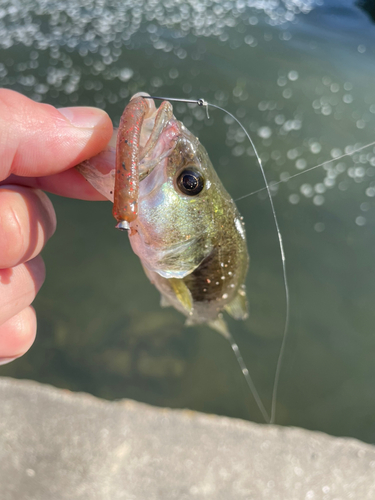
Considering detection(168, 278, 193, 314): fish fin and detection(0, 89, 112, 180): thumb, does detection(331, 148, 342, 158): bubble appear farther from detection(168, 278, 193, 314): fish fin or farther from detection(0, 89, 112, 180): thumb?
detection(0, 89, 112, 180): thumb

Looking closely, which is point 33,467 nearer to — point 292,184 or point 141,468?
point 141,468

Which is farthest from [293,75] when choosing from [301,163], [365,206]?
[365,206]

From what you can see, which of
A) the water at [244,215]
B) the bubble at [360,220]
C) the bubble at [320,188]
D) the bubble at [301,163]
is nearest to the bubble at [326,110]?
the water at [244,215]

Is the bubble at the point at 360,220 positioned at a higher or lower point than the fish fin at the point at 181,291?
lower

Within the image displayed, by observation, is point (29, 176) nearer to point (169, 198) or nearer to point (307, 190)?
point (169, 198)

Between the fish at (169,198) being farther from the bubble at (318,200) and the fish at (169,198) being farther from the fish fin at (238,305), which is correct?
the bubble at (318,200)

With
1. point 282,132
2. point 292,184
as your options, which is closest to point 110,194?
point 292,184
